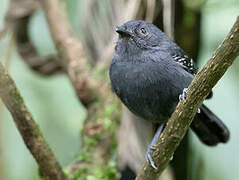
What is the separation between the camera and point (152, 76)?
3.44 metres

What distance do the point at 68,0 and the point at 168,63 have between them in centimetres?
249

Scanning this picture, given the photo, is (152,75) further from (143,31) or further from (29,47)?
(29,47)

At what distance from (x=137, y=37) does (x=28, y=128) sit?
1306mm

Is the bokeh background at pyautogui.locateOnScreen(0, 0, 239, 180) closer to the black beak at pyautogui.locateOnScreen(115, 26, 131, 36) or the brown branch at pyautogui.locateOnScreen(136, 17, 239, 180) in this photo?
the black beak at pyautogui.locateOnScreen(115, 26, 131, 36)

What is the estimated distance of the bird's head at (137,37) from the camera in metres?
3.73

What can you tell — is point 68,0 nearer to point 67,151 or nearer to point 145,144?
point 67,151

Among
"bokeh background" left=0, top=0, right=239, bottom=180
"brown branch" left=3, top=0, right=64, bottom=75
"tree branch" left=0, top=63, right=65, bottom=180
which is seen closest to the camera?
"tree branch" left=0, top=63, right=65, bottom=180

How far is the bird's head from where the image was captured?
3.73 m

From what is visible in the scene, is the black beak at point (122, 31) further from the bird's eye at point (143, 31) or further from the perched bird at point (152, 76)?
the bird's eye at point (143, 31)

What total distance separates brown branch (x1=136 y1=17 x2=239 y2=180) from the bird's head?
110cm

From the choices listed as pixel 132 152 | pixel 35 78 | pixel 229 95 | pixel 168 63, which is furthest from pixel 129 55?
pixel 35 78

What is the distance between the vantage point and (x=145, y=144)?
14.0 ft

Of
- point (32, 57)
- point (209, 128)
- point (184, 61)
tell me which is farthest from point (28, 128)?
point (32, 57)

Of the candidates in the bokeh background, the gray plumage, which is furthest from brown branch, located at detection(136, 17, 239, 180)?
the bokeh background
